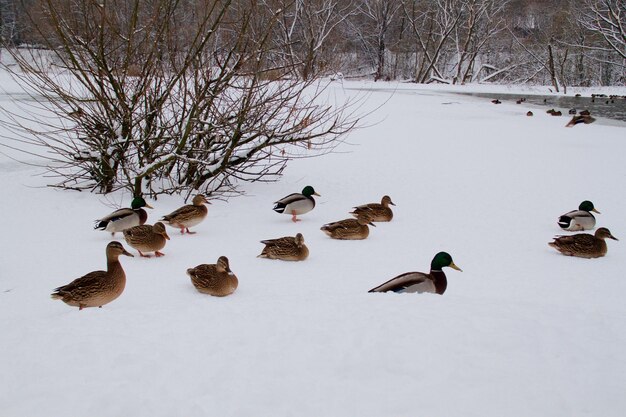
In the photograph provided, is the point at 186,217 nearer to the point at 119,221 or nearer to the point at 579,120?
the point at 119,221

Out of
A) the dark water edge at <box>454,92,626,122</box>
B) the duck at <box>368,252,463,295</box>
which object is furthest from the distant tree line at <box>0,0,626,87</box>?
the duck at <box>368,252,463,295</box>

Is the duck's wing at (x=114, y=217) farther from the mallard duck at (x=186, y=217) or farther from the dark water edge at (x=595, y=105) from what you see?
the dark water edge at (x=595, y=105)

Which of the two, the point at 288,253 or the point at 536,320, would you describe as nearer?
the point at 536,320

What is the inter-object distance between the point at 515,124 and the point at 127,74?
14557 mm

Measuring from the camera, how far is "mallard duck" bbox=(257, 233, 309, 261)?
242 inches

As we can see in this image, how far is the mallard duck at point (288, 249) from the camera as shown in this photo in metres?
6.15

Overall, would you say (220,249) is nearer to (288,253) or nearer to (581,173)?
(288,253)

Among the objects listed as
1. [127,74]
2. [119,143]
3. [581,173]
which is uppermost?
[127,74]

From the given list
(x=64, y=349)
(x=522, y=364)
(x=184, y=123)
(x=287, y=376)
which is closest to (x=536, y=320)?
(x=522, y=364)

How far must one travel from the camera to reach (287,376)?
3.14 m

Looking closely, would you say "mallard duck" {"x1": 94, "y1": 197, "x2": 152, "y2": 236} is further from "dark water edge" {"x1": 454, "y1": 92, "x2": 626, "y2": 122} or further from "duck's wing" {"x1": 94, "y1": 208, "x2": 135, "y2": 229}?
"dark water edge" {"x1": 454, "y1": 92, "x2": 626, "y2": 122}

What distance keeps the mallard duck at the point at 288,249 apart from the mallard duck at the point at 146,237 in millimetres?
1187

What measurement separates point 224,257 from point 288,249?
123 cm

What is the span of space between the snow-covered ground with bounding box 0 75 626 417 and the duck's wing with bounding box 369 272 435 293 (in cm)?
38
